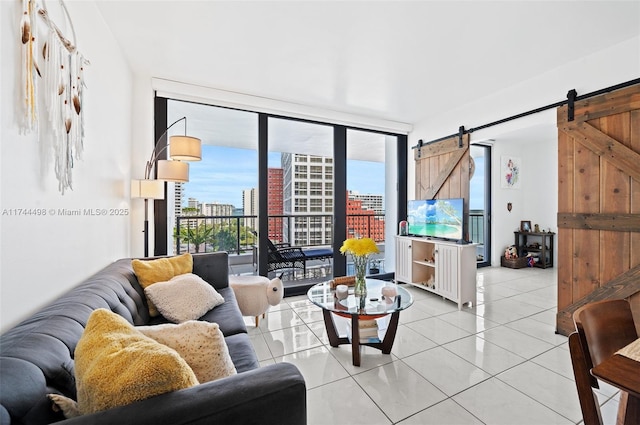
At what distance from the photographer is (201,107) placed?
3.49 m

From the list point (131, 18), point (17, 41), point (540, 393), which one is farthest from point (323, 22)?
point (540, 393)

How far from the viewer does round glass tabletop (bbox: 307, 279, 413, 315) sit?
208cm

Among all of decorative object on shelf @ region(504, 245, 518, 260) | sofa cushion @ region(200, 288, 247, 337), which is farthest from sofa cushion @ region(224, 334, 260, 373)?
decorative object on shelf @ region(504, 245, 518, 260)

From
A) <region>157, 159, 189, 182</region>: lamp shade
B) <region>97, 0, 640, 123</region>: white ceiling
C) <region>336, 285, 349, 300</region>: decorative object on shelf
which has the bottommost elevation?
<region>336, 285, 349, 300</region>: decorative object on shelf

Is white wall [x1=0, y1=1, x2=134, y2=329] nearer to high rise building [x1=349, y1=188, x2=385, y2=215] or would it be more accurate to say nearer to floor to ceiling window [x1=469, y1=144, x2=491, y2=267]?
high rise building [x1=349, y1=188, x2=385, y2=215]

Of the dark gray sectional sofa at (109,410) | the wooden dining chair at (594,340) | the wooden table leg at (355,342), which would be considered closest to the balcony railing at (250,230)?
the wooden table leg at (355,342)

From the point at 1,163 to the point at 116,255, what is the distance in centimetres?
158

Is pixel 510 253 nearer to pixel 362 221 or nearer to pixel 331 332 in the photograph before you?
pixel 362 221

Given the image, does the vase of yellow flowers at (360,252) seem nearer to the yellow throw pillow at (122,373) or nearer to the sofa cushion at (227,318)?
the sofa cushion at (227,318)

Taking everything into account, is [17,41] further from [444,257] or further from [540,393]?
[444,257]

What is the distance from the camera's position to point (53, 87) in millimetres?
1329

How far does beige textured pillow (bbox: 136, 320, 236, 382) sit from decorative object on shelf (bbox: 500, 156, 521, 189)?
225 inches

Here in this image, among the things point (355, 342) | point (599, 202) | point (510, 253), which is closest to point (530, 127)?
point (599, 202)

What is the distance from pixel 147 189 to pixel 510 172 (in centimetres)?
586
